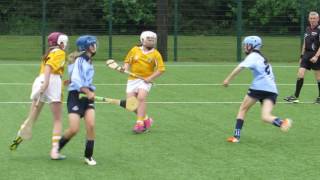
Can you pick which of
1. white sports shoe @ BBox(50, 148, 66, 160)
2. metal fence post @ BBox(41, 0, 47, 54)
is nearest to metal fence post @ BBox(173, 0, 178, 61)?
metal fence post @ BBox(41, 0, 47, 54)

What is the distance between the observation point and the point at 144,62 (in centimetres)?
1221

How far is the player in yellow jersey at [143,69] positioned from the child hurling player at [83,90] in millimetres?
2827

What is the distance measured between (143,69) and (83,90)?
3231 millimetres

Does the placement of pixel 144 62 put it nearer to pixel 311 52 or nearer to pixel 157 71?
pixel 157 71

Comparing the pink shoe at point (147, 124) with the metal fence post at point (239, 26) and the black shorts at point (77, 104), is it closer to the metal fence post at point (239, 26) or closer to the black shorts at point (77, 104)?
the black shorts at point (77, 104)

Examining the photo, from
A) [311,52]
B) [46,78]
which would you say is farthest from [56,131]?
[311,52]

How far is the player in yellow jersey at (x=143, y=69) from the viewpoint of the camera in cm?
1208

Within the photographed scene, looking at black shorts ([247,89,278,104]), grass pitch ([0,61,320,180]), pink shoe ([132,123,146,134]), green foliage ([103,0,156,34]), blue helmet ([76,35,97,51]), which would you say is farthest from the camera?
green foliage ([103,0,156,34])

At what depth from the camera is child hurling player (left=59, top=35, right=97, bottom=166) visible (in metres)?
9.14

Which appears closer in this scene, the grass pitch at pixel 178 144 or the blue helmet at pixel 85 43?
the grass pitch at pixel 178 144

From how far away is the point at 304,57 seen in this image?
16516 mm

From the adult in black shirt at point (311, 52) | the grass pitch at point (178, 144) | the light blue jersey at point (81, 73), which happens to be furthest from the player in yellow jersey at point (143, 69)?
the adult in black shirt at point (311, 52)

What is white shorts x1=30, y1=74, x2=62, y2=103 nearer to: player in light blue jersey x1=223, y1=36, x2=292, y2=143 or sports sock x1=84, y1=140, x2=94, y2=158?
sports sock x1=84, y1=140, x2=94, y2=158

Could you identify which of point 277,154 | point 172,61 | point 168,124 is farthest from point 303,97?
point 172,61
